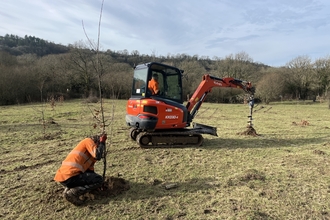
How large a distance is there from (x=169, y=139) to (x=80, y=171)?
404 cm

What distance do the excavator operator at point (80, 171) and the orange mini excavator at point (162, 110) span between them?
10.0ft

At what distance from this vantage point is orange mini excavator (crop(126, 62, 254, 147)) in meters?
7.35

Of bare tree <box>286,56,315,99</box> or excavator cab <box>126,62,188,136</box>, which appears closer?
excavator cab <box>126,62,188,136</box>

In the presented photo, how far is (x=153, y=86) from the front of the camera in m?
7.58

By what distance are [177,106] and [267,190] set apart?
376 centimetres

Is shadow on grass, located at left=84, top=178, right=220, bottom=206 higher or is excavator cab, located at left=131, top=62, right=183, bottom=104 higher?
excavator cab, located at left=131, top=62, right=183, bottom=104

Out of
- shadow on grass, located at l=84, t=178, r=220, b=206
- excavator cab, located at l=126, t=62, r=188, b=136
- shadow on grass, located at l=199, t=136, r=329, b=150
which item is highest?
excavator cab, located at l=126, t=62, r=188, b=136

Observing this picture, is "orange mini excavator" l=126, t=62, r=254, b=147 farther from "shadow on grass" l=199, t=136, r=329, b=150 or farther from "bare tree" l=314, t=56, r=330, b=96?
"bare tree" l=314, t=56, r=330, b=96

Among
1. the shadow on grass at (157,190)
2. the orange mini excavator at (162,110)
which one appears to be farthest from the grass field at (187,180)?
the orange mini excavator at (162,110)

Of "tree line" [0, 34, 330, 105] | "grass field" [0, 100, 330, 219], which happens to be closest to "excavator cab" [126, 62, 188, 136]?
"grass field" [0, 100, 330, 219]

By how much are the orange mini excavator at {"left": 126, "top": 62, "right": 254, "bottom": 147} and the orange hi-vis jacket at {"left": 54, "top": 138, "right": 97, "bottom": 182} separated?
10.0ft

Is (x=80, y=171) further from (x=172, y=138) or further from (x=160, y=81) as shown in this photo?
(x=160, y=81)

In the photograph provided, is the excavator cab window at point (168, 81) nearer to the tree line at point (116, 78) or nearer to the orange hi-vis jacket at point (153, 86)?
the orange hi-vis jacket at point (153, 86)

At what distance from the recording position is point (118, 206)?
4.10 meters
